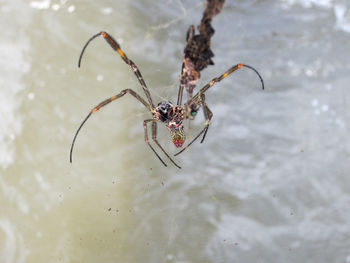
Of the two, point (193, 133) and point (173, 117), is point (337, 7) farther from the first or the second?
point (173, 117)

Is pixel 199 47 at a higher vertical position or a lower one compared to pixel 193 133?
higher

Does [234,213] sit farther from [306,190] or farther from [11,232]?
[11,232]

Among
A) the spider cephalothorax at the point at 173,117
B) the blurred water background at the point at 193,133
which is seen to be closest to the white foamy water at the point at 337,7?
the blurred water background at the point at 193,133

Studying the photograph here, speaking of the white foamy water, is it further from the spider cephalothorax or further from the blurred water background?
the spider cephalothorax

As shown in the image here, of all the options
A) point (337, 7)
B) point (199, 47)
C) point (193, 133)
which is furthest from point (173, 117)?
point (337, 7)

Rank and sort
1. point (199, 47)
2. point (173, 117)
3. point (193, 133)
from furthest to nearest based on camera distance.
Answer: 1. point (193, 133)
2. point (173, 117)
3. point (199, 47)

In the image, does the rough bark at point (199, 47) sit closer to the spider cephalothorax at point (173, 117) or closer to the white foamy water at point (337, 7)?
the spider cephalothorax at point (173, 117)

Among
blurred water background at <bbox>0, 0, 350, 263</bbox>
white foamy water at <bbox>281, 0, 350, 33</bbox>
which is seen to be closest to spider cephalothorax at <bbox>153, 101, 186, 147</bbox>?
blurred water background at <bbox>0, 0, 350, 263</bbox>
